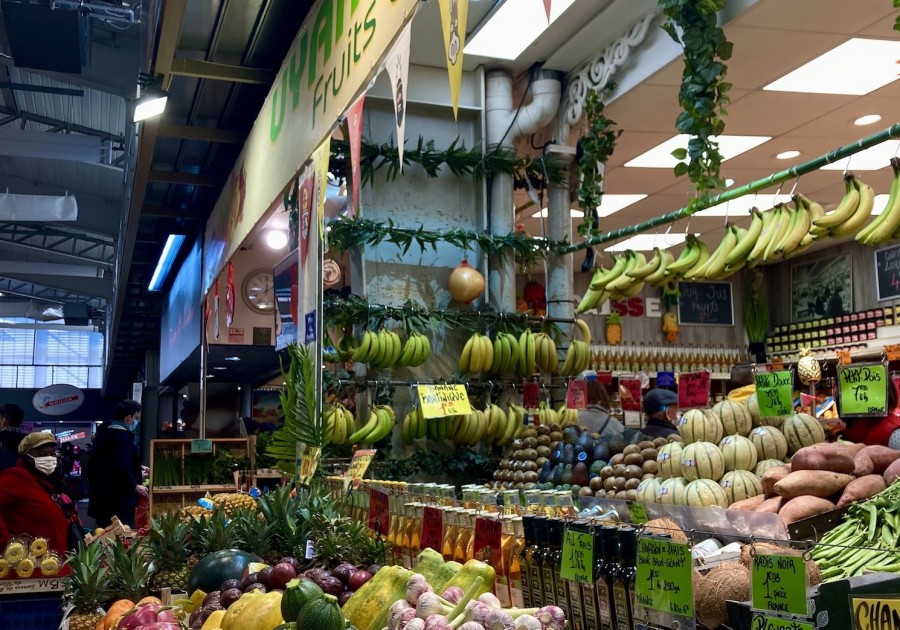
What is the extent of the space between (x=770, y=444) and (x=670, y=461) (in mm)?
439

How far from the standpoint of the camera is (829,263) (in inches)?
455

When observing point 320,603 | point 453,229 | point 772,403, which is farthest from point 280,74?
point 320,603

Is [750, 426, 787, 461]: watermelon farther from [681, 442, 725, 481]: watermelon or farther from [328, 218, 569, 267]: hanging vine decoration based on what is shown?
[328, 218, 569, 267]: hanging vine decoration

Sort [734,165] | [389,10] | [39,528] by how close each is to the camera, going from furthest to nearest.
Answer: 1. [734,165]
2. [39,528]
3. [389,10]

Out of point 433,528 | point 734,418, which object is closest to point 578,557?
point 433,528

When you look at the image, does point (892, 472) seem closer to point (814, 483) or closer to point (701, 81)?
point (814, 483)

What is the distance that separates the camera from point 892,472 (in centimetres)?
293

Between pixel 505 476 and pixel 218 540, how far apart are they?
253cm

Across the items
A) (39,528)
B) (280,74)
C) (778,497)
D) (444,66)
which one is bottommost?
(39,528)

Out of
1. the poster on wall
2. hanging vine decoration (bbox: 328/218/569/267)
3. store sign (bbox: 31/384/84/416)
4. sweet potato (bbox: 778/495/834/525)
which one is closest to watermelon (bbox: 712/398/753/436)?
sweet potato (bbox: 778/495/834/525)

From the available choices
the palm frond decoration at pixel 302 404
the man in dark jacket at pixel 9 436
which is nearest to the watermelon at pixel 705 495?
the palm frond decoration at pixel 302 404

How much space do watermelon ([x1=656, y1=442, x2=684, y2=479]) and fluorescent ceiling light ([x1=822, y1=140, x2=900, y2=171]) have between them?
4.54 meters

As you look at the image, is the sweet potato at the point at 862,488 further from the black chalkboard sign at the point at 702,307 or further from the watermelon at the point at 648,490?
the black chalkboard sign at the point at 702,307

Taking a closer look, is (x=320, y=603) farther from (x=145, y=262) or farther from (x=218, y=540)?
(x=145, y=262)
